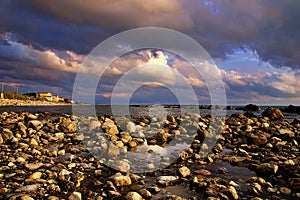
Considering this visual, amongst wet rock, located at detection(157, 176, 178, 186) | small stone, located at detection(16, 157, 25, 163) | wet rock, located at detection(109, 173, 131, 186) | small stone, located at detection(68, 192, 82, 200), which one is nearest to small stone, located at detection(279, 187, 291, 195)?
wet rock, located at detection(157, 176, 178, 186)

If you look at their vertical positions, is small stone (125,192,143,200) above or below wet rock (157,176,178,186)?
above

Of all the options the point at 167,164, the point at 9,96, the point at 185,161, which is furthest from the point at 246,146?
the point at 9,96

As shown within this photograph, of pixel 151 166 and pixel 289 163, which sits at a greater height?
pixel 289 163

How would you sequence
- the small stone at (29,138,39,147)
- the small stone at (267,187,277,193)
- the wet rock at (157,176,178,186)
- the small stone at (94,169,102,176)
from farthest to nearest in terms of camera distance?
the small stone at (29,138,39,147), the small stone at (94,169,102,176), the wet rock at (157,176,178,186), the small stone at (267,187,277,193)

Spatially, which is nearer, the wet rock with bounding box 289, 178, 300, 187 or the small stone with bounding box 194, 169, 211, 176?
the wet rock with bounding box 289, 178, 300, 187

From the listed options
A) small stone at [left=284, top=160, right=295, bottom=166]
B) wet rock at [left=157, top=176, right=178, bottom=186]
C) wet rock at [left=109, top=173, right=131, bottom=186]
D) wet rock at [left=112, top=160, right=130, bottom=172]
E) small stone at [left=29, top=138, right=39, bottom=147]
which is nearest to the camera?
wet rock at [left=109, top=173, right=131, bottom=186]

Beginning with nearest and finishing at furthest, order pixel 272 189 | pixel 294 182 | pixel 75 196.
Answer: pixel 75 196 < pixel 272 189 < pixel 294 182

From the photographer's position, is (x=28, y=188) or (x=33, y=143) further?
(x=33, y=143)

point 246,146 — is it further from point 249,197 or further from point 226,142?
point 249,197

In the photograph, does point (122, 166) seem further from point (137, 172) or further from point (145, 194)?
point (145, 194)

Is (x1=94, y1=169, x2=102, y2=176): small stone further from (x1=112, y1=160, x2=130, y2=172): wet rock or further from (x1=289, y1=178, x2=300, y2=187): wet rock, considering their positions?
(x1=289, y1=178, x2=300, y2=187): wet rock

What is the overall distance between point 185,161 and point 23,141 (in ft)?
20.9

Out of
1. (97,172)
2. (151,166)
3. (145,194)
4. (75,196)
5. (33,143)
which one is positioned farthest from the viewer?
(33,143)

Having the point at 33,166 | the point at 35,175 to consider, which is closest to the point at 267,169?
the point at 35,175
